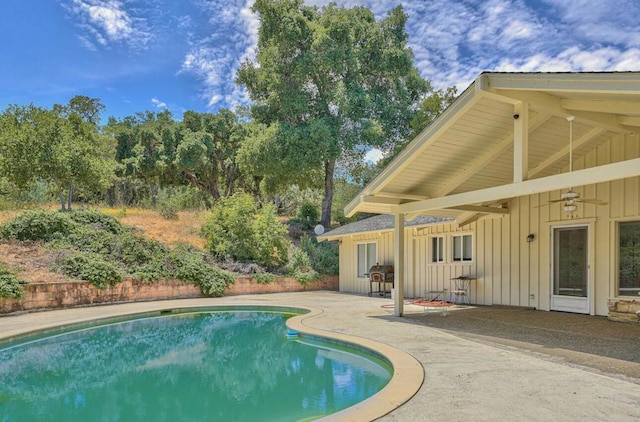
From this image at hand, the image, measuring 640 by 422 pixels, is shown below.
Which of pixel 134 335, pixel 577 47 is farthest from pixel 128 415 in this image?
pixel 577 47

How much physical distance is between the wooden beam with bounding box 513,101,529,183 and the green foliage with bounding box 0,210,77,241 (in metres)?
13.3

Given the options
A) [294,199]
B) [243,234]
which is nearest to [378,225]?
[243,234]

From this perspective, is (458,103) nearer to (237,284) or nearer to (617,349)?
(617,349)

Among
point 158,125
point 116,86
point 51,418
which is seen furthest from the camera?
point 116,86

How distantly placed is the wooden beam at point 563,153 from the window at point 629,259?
181 centimetres

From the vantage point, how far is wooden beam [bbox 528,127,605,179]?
8.55m

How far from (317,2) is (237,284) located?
55.2ft

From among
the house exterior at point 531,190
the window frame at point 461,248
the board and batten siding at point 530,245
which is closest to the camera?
the house exterior at point 531,190

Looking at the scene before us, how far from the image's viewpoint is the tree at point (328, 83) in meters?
21.5

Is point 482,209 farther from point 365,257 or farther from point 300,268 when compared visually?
point 300,268

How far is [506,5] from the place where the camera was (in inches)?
617

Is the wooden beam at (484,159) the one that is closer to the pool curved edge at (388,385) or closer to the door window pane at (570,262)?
the door window pane at (570,262)

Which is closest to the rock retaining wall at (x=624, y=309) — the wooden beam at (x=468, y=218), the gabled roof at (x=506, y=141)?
the gabled roof at (x=506, y=141)

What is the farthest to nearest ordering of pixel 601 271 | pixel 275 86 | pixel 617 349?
pixel 275 86 → pixel 601 271 → pixel 617 349
